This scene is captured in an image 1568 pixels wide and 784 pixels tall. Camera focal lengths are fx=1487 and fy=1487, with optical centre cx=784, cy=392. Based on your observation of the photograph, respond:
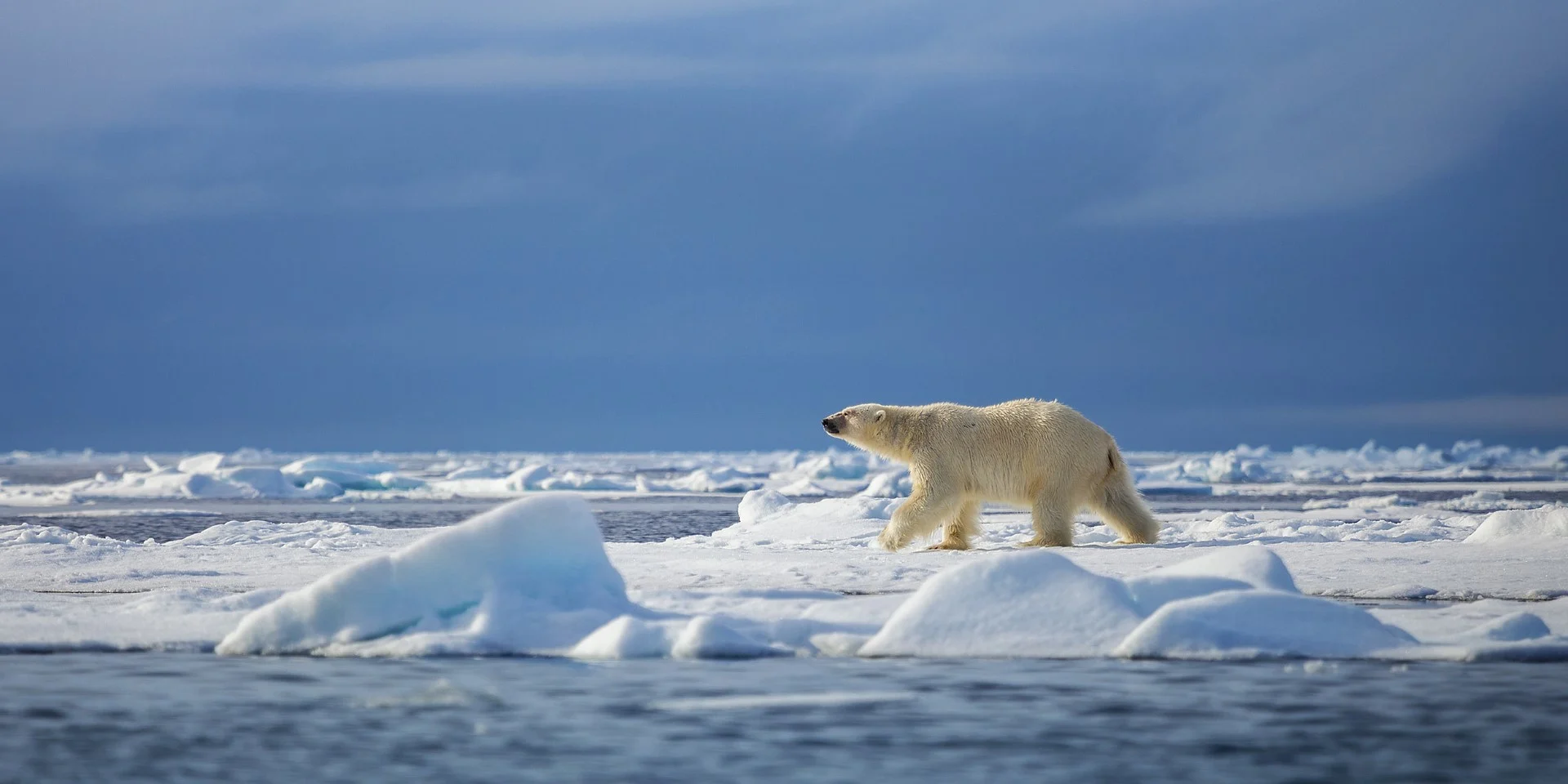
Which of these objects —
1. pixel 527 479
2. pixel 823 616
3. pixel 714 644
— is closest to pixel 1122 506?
pixel 823 616

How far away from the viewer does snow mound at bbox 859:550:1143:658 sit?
235 inches

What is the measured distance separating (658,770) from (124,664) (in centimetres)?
297

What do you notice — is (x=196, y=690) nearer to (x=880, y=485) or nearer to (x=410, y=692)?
(x=410, y=692)

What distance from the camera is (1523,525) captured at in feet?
34.3

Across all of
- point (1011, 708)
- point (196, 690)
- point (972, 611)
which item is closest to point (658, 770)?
point (1011, 708)

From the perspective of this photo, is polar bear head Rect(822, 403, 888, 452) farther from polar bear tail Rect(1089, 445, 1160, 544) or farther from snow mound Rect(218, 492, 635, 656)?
snow mound Rect(218, 492, 635, 656)

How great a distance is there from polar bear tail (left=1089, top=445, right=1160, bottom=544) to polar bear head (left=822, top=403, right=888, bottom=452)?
1.62 meters

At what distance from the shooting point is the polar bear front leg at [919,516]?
33.8 feet

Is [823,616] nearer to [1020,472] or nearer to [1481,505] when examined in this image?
[1020,472]

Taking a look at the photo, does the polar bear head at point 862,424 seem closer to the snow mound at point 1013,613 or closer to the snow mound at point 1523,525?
the snow mound at point 1523,525

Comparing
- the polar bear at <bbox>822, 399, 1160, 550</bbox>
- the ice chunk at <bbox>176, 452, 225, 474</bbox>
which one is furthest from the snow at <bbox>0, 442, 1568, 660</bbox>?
the ice chunk at <bbox>176, 452, 225, 474</bbox>

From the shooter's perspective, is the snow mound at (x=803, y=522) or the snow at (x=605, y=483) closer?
the snow mound at (x=803, y=522)

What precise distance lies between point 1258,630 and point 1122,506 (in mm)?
4520

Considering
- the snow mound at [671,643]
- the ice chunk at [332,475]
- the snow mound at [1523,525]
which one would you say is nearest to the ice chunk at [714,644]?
the snow mound at [671,643]
